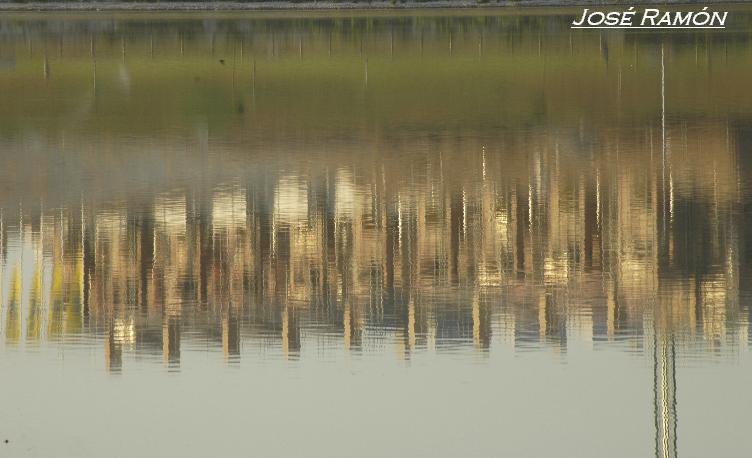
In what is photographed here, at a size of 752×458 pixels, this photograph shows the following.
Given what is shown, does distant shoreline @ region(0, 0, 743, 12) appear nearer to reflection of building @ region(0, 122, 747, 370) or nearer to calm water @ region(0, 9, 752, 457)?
calm water @ region(0, 9, 752, 457)

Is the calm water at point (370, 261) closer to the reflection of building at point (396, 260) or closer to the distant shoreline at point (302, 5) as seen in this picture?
the reflection of building at point (396, 260)

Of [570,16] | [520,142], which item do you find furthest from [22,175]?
[570,16]

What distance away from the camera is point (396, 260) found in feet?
39.4

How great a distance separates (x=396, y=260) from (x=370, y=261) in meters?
0.17

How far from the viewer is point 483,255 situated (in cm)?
1219

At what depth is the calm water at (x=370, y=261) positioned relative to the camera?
8.34 meters

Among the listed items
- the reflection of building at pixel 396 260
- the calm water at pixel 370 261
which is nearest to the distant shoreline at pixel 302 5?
the calm water at pixel 370 261

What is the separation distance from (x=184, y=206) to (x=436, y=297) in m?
3.92

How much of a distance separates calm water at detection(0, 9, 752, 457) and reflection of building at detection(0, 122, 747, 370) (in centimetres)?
3

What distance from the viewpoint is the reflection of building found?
9945mm

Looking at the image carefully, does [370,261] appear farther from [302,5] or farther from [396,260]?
[302,5]

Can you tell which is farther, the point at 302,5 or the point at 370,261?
the point at 302,5

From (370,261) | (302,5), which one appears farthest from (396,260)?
(302,5)

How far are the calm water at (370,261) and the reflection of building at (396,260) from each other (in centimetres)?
3
